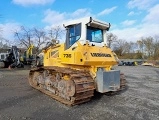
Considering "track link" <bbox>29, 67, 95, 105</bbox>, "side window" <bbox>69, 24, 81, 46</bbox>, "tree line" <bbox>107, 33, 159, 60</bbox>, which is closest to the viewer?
"track link" <bbox>29, 67, 95, 105</bbox>

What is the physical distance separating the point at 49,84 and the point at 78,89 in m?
2.27

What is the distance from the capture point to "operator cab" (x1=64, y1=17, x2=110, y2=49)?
7340 mm

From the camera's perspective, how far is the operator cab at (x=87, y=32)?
24.1ft

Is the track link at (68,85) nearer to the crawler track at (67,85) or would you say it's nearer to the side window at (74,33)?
the crawler track at (67,85)

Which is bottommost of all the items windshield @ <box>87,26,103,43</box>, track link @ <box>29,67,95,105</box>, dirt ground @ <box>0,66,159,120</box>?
dirt ground @ <box>0,66,159,120</box>

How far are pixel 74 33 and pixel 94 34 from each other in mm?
757

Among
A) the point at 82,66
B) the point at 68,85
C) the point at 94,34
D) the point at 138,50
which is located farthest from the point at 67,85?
the point at 138,50

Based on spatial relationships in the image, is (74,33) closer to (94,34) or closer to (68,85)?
(94,34)

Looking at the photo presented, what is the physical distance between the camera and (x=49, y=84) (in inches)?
326

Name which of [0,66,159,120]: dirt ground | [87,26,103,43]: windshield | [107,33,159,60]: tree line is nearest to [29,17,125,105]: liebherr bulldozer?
[87,26,103,43]: windshield

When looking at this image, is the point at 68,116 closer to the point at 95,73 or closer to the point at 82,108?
the point at 82,108

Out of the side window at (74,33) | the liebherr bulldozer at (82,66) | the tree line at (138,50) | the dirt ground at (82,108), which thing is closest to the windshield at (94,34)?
the liebherr bulldozer at (82,66)

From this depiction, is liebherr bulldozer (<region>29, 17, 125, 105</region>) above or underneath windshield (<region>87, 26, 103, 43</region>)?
underneath

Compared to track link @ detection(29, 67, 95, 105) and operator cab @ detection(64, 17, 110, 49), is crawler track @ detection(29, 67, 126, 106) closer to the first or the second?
track link @ detection(29, 67, 95, 105)
